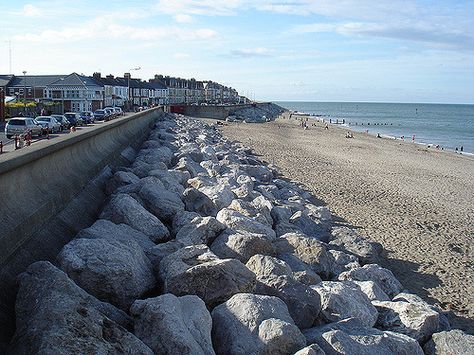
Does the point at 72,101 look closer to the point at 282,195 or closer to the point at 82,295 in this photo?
the point at 282,195

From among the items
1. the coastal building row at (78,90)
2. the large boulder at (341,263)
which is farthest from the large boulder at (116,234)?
the coastal building row at (78,90)

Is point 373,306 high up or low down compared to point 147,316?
down

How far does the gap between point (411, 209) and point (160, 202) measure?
9962mm

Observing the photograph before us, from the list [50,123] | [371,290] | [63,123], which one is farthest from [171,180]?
[63,123]

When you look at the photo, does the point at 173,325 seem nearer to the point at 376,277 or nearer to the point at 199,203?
the point at 376,277

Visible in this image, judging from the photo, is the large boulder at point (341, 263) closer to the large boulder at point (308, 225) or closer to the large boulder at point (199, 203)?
the large boulder at point (308, 225)

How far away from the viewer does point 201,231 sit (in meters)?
6.86

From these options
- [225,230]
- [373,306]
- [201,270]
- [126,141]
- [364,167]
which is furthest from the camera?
[364,167]

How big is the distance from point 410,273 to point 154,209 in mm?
4892

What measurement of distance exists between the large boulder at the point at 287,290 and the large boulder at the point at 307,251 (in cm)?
147

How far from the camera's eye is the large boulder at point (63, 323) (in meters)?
3.46

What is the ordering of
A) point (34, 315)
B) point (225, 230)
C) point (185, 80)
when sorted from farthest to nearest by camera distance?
point (185, 80), point (225, 230), point (34, 315)

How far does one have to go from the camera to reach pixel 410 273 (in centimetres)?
973

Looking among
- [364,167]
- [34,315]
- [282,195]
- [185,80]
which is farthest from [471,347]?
[185,80]
